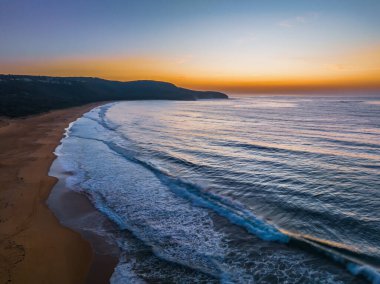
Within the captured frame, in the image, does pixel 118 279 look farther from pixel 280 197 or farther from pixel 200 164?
pixel 200 164

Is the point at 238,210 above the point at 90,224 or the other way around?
above

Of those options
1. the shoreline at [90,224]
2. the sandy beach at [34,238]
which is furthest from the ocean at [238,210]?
the sandy beach at [34,238]

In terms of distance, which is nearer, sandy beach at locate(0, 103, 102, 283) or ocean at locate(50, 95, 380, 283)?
sandy beach at locate(0, 103, 102, 283)

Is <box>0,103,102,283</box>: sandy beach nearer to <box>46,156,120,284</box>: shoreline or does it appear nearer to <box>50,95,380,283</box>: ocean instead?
<box>46,156,120,284</box>: shoreline

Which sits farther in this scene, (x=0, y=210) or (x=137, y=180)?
(x=137, y=180)

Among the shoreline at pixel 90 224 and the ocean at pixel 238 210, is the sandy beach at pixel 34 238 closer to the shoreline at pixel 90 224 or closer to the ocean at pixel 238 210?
the shoreline at pixel 90 224

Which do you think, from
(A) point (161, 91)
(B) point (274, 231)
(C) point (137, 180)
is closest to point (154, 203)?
(C) point (137, 180)

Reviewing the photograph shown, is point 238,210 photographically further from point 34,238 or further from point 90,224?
point 34,238

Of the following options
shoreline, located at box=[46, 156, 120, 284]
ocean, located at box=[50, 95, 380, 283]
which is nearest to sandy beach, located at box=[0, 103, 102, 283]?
shoreline, located at box=[46, 156, 120, 284]

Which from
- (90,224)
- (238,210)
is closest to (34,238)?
(90,224)
